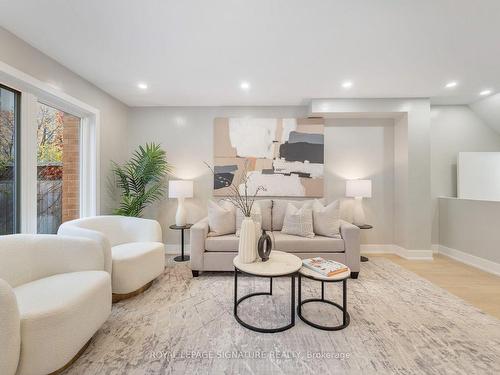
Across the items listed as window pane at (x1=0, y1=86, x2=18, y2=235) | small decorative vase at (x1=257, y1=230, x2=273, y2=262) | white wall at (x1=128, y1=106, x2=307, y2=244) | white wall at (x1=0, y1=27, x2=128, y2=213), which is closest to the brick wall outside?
white wall at (x1=0, y1=27, x2=128, y2=213)

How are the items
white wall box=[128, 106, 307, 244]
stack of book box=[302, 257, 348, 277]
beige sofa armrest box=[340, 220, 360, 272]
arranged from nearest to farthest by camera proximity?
stack of book box=[302, 257, 348, 277] → beige sofa armrest box=[340, 220, 360, 272] → white wall box=[128, 106, 307, 244]

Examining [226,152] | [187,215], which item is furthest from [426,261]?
[187,215]

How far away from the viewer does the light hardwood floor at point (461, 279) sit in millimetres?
2240

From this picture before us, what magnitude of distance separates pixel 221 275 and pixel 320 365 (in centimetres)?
164

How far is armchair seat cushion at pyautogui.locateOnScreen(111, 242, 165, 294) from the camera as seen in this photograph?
2133 millimetres

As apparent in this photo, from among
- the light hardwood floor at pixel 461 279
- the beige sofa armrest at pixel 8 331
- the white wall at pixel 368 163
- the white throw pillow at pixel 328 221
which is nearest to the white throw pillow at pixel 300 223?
the white throw pillow at pixel 328 221

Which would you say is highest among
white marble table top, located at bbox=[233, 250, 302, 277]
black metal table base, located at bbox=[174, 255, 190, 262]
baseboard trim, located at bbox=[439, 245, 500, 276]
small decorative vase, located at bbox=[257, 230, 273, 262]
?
small decorative vase, located at bbox=[257, 230, 273, 262]

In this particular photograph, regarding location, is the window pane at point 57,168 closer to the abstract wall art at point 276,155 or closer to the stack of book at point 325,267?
the abstract wall art at point 276,155

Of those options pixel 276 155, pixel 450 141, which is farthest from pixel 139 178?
pixel 450 141

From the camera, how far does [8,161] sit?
6.92 ft

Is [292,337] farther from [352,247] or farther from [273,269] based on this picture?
[352,247]

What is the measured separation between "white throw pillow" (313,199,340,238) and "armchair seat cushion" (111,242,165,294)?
197 cm

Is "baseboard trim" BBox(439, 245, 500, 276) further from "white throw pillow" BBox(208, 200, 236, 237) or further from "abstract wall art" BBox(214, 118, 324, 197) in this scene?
"white throw pillow" BBox(208, 200, 236, 237)

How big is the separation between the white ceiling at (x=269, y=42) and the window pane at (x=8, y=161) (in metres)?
0.60
